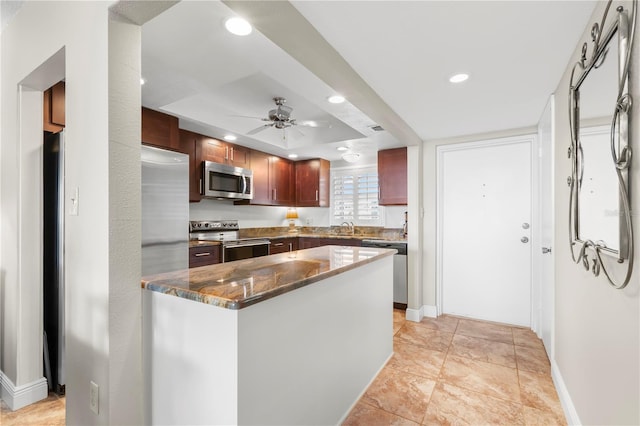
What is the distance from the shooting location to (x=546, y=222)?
2598 millimetres

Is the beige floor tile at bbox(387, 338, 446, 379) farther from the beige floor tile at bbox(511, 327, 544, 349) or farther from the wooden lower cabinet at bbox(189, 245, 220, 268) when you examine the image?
the wooden lower cabinet at bbox(189, 245, 220, 268)

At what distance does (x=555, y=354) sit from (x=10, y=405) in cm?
365

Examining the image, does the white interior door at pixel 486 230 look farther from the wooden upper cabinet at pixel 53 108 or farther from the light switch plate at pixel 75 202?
the wooden upper cabinet at pixel 53 108

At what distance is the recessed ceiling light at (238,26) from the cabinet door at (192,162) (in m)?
2.24

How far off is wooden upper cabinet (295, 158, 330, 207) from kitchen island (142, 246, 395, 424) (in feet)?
11.0

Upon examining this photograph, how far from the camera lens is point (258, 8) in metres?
1.26

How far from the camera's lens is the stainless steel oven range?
3.72 metres

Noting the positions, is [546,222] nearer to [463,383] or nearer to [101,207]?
[463,383]

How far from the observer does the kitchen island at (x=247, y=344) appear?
1.10 m

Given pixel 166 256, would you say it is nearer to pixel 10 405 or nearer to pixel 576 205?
pixel 10 405

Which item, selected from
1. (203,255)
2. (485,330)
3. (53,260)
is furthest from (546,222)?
(53,260)

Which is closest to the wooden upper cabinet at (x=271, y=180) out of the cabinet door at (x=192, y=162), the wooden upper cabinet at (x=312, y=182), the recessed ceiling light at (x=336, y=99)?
the wooden upper cabinet at (x=312, y=182)

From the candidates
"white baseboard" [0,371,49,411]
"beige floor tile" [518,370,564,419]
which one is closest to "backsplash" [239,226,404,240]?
"beige floor tile" [518,370,564,419]

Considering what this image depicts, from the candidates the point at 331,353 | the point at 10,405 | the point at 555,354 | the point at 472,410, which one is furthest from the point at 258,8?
the point at 555,354
